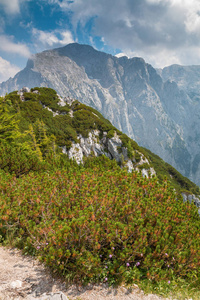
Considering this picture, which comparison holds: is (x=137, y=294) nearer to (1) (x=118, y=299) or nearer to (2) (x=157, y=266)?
(1) (x=118, y=299)

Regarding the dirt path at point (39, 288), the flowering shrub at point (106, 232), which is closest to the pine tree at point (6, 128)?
the flowering shrub at point (106, 232)

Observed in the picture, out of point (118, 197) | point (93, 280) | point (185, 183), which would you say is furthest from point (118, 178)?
point (185, 183)

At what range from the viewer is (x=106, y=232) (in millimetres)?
4023

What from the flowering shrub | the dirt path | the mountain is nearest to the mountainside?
the flowering shrub

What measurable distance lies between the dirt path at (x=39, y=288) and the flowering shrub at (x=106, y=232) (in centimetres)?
20

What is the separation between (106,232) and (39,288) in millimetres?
1742

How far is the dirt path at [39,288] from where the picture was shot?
3.24m

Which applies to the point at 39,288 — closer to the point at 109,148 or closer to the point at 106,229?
the point at 106,229

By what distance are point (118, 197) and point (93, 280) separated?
1.95 metres

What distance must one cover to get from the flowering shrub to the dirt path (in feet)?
0.67

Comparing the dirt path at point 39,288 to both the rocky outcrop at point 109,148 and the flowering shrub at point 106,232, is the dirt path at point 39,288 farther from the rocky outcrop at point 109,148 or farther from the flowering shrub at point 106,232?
the rocky outcrop at point 109,148

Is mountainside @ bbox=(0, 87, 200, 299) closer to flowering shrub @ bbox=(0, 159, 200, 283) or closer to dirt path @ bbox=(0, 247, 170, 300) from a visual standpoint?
flowering shrub @ bbox=(0, 159, 200, 283)

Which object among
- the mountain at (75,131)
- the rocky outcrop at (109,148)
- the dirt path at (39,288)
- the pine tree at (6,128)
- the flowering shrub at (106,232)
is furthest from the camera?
the rocky outcrop at (109,148)

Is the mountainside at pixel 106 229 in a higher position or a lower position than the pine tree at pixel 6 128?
lower
